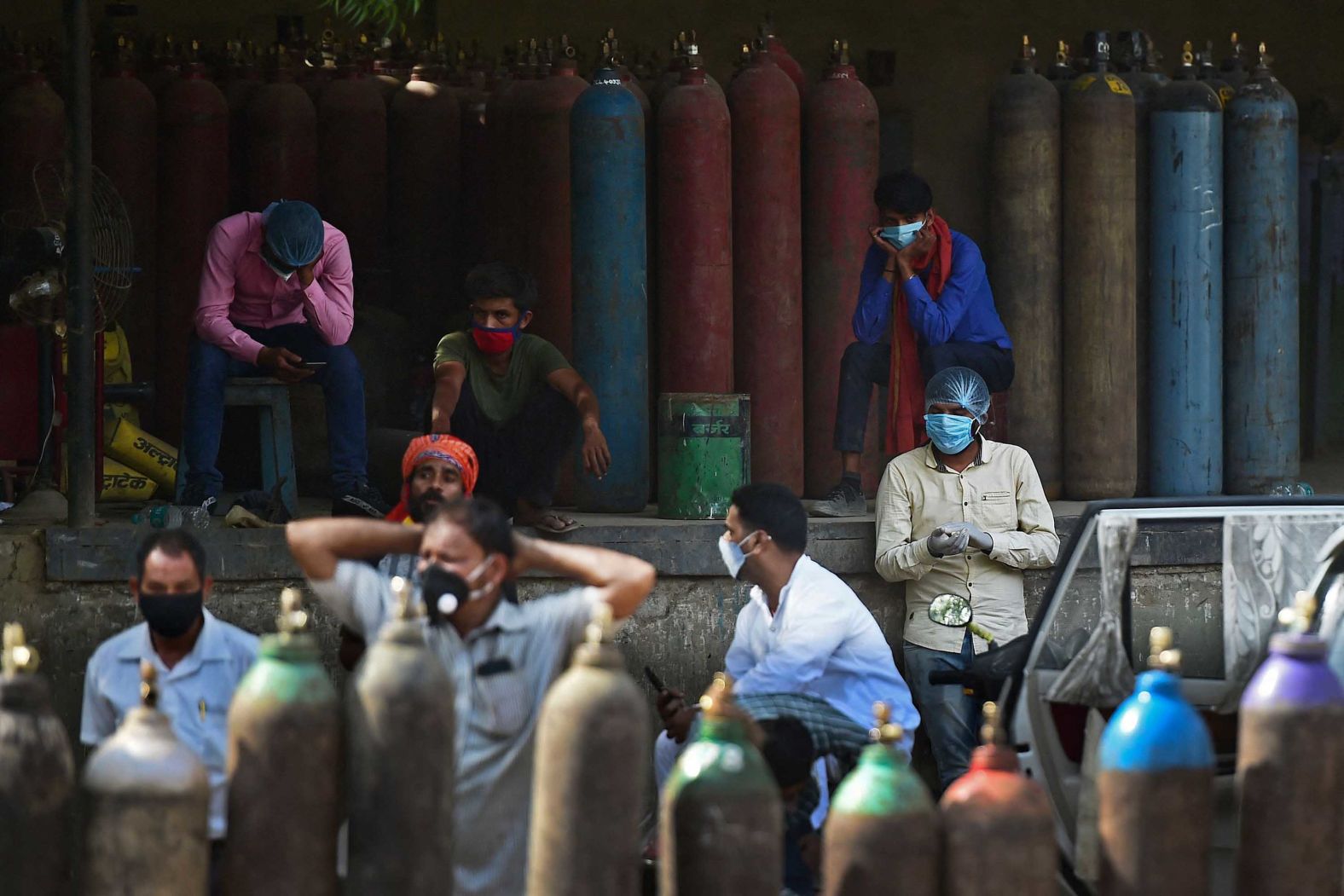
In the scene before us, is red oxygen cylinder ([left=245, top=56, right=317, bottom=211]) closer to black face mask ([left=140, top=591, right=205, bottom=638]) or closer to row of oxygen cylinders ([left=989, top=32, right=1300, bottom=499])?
row of oxygen cylinders ([left=989, top=32, right=1300, bottom=499])

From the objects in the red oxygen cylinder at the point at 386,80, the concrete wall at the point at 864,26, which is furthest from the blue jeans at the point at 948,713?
the red oxygen cylinder at the point at 386,80

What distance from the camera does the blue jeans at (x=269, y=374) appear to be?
6.67 m

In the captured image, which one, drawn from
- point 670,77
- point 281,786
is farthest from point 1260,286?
point 281,786

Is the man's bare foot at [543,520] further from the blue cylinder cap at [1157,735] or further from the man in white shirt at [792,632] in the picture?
the blue cylinder cap at [1157,735]

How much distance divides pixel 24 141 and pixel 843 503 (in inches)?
143

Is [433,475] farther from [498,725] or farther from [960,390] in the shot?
[960,390]

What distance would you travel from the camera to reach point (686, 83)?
7.52 meters

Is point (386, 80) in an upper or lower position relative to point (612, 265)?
upper

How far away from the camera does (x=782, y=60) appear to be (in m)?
8.12

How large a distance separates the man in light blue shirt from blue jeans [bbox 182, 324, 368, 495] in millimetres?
2128

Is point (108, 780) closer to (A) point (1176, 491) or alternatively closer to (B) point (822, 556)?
(B) point (822, 556)

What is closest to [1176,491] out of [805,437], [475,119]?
[805,437]

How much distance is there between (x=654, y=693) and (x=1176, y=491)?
2.50 metres

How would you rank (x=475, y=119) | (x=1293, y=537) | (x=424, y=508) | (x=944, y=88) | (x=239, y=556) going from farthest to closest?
(x=944, y=88), (x=475, y=119), (x=239, y=556), (x=424, y=508), (x=1293, y=537)
